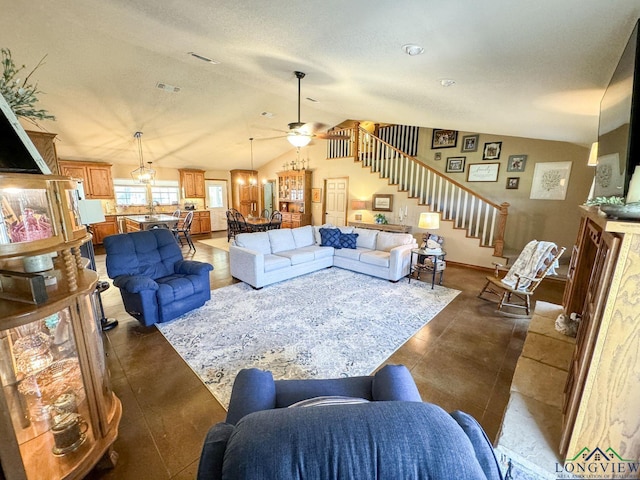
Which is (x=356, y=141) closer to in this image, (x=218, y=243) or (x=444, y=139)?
(x=444, y=139)

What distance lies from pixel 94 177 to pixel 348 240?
6934mm

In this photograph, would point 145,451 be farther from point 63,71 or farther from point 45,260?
point 63,71

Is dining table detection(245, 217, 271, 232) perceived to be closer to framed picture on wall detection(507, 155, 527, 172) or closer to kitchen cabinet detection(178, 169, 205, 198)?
kitchen cabinet detection(178, 169, 205, 198)

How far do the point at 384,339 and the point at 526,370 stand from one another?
1.21 meters

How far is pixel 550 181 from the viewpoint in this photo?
5.19m

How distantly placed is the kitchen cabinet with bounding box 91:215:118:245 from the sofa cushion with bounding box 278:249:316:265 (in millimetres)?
5542

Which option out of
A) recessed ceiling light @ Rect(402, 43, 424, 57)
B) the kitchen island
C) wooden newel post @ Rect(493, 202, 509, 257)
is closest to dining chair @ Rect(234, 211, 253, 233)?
the kitchen island

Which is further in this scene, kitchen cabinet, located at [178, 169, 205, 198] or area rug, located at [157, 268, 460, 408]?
kitchen cabinet, located at [178, 169, 205, 198]

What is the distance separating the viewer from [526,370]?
1933 millimetres

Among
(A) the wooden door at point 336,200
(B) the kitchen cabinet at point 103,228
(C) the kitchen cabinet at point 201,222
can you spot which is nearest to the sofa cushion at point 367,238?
(A) the wooden door at point 336,200

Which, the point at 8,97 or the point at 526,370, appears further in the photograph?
the point at 526,370

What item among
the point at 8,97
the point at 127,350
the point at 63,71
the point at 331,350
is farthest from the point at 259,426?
the point at 63,71

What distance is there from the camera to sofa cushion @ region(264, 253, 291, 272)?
4.24 metres

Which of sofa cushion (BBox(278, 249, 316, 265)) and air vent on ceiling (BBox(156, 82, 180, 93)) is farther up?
air vent on ceiling (BBox(156, 82, 180, 93))
